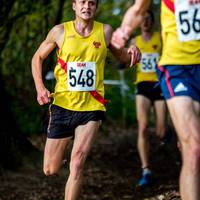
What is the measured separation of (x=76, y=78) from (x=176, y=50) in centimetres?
204

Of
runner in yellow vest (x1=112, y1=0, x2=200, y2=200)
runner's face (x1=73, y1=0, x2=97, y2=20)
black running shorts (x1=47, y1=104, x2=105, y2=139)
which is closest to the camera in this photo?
runner in yellow vest (x1=112, y1=0, x2=200, y2=200)

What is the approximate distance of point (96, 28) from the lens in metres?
7.23

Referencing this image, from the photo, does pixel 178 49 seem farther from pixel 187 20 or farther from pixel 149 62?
pixel 149 62

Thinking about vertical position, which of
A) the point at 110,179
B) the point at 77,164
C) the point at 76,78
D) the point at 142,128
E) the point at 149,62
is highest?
the point at 76,78

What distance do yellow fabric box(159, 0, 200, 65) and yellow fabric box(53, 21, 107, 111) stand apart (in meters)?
1.86

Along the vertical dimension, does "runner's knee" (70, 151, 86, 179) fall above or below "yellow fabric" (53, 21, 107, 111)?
below

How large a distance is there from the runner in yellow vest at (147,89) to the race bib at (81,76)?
2.91 metres

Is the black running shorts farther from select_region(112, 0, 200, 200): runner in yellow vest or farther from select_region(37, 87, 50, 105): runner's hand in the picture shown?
select_region(112, 0, 200, 200): runner in yellow vest

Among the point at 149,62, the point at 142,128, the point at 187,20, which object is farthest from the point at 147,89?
the point at 187,20

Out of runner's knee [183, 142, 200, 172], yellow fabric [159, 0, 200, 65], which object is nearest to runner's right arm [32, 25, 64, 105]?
yellow fabric [159, 0, 200, 65]

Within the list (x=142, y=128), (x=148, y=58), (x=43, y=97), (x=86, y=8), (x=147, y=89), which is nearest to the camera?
(x=43, y=97)

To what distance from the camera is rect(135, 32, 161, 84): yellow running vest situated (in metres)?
10.3

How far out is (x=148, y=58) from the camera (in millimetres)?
10305

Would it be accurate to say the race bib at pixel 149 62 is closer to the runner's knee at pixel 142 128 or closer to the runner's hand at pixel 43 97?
the runner's knee at pixel 142 128
